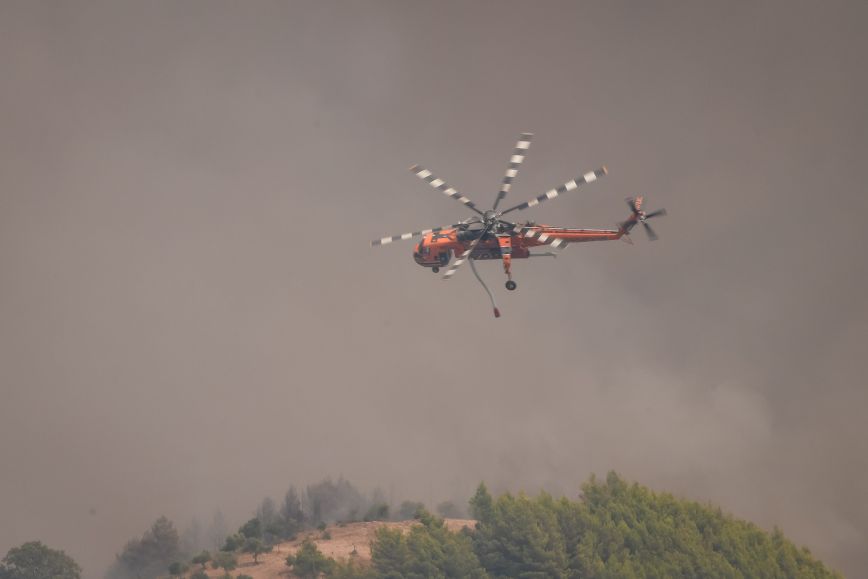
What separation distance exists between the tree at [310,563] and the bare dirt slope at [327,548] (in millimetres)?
2214

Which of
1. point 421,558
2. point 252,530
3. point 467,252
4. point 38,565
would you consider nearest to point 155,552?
A: point 38,565

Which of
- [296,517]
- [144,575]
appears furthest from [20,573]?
[296,517]

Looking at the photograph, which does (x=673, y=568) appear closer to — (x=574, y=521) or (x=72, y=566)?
(x=574, y=521)

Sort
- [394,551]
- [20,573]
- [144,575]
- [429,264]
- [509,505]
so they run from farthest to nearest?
[144,575] < [20,573] < [509,505] < [394,551] < [429,264]

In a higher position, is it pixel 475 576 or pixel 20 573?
pixel 20 573

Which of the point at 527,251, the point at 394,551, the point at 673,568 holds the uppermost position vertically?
the point at 527,251

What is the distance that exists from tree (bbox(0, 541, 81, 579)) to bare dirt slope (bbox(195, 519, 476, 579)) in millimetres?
35938

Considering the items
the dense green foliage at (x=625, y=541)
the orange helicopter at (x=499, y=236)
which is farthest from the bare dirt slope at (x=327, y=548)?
the orange helicopter at (x=499, y=236)

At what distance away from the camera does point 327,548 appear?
16075cm

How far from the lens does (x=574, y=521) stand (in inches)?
5935

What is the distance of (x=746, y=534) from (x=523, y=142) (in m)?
92.7

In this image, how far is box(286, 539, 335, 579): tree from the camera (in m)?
147

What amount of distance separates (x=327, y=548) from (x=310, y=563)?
1386 cm

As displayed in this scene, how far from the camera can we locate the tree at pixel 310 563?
147 meters
